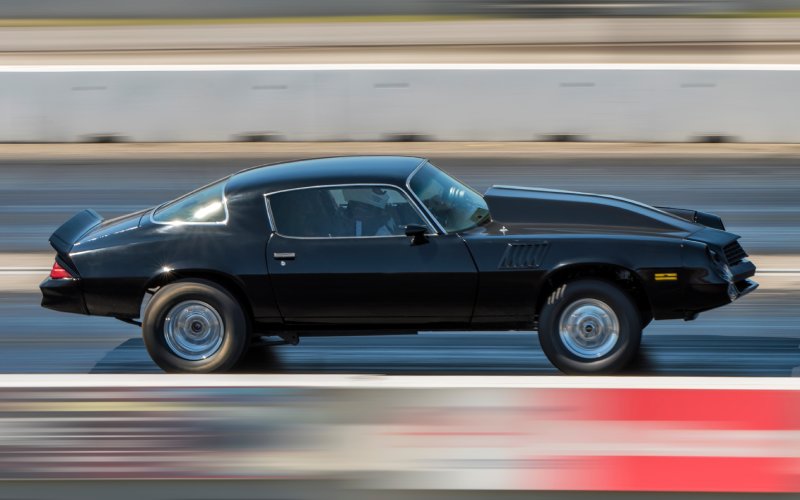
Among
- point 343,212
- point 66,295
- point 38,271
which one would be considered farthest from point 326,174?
point 38,271

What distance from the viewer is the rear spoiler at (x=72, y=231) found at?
7219mm

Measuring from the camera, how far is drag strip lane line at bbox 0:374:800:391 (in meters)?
4.41

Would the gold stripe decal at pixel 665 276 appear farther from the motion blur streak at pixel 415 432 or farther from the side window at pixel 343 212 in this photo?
the motion blur streak at pixel 415 432

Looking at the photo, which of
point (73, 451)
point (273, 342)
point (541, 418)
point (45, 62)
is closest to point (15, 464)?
point (73, 451)

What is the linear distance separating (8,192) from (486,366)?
7626mm

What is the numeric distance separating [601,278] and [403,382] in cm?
249

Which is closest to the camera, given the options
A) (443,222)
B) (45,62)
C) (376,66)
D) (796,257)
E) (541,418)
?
(541,418)

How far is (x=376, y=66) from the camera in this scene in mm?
14695

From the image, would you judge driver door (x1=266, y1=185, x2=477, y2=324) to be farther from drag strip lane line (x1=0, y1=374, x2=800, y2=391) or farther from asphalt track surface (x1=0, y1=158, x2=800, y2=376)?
drag strip lane line (x1=0, y1=374, x2=800, y2=391)

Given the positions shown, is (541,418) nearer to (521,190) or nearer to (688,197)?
(521,190)

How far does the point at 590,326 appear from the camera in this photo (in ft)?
21.9

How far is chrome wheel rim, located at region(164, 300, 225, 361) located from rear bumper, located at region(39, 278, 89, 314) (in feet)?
1.92

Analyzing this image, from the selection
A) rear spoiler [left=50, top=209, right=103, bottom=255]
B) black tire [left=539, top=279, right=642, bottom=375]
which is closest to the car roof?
rear spoiler [left=50, top=209, right=103, bottom=255]

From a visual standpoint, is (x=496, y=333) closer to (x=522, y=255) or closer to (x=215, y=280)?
(x=522, y=255)
